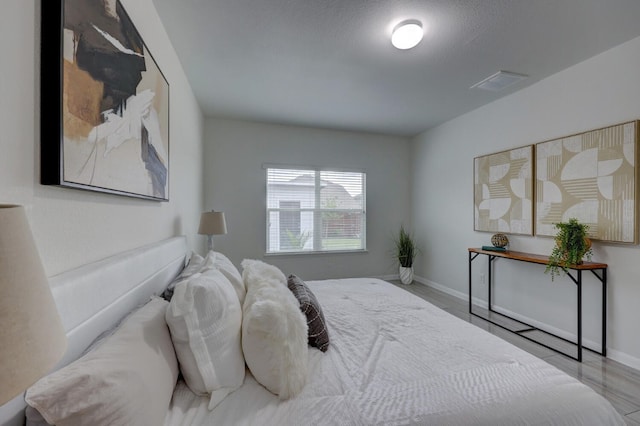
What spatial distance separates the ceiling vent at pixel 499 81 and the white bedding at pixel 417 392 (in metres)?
2.48

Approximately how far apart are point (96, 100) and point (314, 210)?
3.66 m

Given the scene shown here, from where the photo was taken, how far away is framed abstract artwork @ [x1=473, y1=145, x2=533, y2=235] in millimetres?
3092

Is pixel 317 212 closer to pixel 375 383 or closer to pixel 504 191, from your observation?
pixel 504 191

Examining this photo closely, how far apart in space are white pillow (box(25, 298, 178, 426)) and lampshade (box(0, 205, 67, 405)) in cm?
33

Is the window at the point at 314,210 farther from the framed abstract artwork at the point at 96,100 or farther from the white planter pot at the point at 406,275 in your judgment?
the framed abstract artwork at the point at 96,100

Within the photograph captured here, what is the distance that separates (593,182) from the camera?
2512 millimetres

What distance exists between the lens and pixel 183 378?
1103 mm

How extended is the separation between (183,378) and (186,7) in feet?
7.20

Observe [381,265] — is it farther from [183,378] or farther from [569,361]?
[183,378]

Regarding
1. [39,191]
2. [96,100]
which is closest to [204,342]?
[39,191]

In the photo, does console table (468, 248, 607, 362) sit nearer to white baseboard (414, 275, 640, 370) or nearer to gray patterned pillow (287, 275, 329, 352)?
white baseboard (414, 275, 640, 370)

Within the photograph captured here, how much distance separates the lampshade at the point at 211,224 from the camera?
3000 millimetres

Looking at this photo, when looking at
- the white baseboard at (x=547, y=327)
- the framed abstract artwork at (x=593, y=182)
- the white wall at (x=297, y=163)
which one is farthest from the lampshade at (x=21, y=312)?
the white wall at (x=297, y=163)

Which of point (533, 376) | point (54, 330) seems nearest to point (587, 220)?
point (533, 376)
